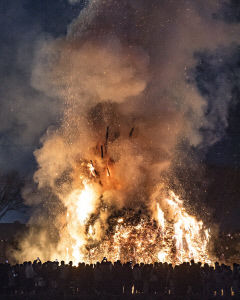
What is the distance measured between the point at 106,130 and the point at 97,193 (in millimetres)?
1887

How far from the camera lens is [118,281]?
24.0 feet

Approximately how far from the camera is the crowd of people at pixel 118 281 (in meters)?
6.96

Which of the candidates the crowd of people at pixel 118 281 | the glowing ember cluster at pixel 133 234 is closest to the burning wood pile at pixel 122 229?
the glowing ember cluster at pixel 133 234

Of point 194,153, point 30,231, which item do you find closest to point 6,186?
point 30,231

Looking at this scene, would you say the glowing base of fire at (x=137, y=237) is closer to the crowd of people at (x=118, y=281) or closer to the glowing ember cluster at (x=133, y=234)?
the glowing ember cluster at (x=133, y=234)

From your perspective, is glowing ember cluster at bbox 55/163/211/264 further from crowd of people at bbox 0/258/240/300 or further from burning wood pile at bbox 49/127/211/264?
crowd of people at bbox 0/258/240/300

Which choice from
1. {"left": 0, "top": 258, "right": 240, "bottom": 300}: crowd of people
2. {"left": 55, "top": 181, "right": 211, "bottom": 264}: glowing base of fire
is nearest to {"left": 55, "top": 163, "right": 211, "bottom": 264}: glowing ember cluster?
{"left": 55, "top": 181, "right": 211, "bottom": 264}: glowing base of fire

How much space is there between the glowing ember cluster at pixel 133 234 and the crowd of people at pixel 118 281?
2086mm

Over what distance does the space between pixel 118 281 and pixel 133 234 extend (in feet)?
7.78

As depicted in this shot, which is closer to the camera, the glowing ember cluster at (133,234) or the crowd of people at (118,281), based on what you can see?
the crowd of people at (118,281)

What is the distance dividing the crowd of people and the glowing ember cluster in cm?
209

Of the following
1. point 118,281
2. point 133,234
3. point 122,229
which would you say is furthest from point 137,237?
point 118,281

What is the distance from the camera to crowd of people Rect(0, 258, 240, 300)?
22.8 ft

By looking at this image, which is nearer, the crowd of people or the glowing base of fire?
the crowd of people
